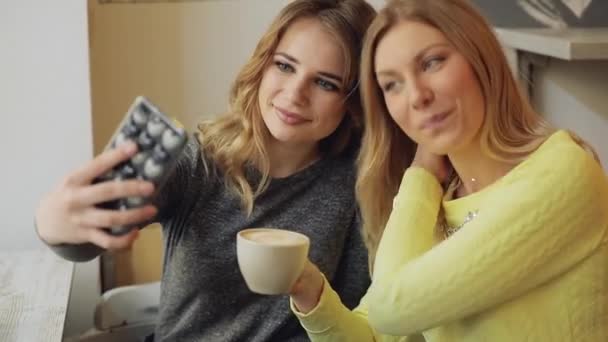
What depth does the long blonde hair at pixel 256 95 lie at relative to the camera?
113 cm

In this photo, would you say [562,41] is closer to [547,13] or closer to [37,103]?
[547,13]

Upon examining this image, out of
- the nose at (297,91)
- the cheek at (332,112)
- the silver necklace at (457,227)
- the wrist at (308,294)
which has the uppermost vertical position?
the nose at (297,91)

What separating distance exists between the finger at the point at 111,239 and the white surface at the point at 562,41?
2.49 feet

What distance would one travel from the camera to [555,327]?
0.85 metres

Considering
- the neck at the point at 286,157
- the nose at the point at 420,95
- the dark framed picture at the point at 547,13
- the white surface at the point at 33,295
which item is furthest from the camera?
the dark framed picture at the point at 547,13

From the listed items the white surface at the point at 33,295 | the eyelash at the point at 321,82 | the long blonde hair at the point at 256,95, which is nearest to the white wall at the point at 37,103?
the white surface at the point at 33,295

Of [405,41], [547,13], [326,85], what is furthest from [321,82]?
[547,13]

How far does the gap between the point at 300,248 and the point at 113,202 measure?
227mm

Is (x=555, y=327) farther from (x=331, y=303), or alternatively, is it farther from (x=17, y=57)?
(x=17, y=57)

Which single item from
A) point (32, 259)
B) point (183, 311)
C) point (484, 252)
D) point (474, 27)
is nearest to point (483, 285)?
point (484, 252)

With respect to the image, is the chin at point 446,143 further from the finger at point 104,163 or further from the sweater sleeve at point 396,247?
the finger at point 104,163

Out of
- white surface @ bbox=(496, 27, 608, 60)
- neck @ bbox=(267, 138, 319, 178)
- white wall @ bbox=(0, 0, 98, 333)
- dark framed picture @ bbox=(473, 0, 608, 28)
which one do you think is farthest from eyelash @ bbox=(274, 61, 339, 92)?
dark framed picture @ bbox=(473, 0, 608, 28)

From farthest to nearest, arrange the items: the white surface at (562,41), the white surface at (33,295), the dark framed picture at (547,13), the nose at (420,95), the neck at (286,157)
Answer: the dark framed picture at (547,13)
the white surface at (562,41)
the neck at (286,157)
the white surface at (33,295)
the nose at (420,95)

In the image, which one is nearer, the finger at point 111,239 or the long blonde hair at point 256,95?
the finger at point 111,239
